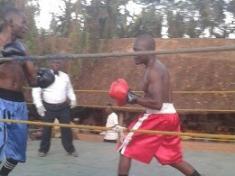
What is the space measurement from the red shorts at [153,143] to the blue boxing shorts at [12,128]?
2.33 ft

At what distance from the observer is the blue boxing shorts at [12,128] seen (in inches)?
137

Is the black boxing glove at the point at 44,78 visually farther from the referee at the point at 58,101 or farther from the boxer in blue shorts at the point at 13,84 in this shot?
the referee at the point at 58,101

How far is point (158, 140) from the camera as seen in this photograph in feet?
12.0

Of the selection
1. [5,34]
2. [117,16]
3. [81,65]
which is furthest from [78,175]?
[117,16]

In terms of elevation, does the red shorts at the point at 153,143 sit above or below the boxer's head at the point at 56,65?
above

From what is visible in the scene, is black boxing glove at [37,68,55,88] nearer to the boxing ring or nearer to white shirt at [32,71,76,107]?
the boxing ring

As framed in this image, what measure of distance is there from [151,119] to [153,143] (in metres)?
0.18

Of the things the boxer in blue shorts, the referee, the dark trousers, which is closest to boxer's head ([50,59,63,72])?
the referee

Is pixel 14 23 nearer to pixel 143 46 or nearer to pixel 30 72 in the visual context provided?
pixel 30 72

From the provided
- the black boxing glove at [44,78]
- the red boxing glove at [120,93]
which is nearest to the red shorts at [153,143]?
the red boxing glove at [120,93]

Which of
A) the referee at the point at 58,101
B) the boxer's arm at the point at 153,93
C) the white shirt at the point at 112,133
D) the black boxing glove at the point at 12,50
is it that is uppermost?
the black boxing glove at the point at 12,50

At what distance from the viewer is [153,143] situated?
3.62 meters

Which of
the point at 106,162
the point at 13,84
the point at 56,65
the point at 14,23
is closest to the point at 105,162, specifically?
the point at 106,162

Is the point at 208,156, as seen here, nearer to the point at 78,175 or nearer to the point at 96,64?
the point at 78,175
